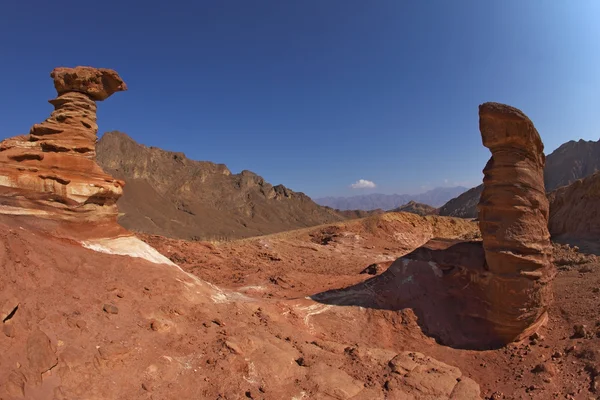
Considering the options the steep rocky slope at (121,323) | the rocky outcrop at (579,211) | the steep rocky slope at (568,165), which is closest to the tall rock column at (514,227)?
the steep rocky slope at (121,323)

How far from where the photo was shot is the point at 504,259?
821 cm

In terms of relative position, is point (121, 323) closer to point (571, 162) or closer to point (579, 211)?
point (579, 211)

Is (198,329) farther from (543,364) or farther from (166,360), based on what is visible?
(543,364)

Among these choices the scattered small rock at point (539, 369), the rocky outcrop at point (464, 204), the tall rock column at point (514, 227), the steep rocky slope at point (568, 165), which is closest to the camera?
the scattered small rock at point (539, 369)

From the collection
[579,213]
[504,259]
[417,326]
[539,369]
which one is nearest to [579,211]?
[579,213]

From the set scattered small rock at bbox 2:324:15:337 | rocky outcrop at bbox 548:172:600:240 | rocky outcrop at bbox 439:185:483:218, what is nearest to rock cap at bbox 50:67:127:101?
scattered small rock at bbox 2:324:15:337

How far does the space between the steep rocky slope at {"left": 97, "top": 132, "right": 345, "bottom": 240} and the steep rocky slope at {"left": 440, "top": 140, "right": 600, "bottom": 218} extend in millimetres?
43271

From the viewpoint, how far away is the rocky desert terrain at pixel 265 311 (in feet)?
15.4

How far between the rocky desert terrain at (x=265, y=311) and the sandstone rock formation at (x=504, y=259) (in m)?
0.03

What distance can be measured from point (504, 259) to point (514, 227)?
0.86 m

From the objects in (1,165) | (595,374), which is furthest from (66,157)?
(595,374)

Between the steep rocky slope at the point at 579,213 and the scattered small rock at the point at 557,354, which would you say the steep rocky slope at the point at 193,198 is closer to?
the steep rocky slope at the point at 579,213

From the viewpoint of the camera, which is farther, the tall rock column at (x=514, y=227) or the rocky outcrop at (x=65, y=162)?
the tall rock column at (x=514, y=227)

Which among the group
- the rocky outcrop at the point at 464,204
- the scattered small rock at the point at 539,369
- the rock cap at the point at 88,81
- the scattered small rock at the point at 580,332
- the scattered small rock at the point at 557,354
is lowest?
the scattered small rock at the point at 539,369
